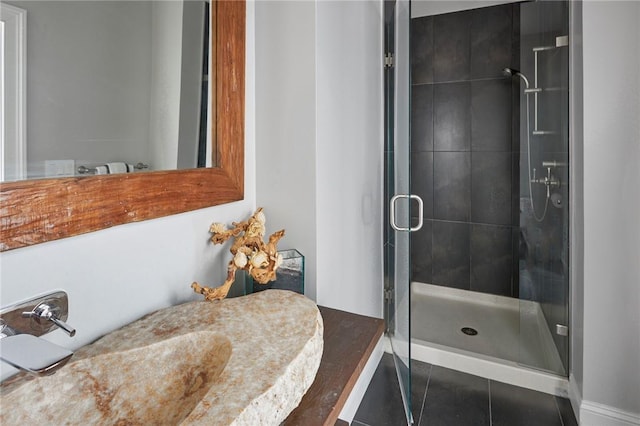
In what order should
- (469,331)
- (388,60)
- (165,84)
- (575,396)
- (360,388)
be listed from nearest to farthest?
(165,84)
(575,396)
(360,388)
(388,60)
(469,331)

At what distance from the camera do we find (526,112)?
93.5 inches

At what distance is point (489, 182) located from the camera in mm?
2811

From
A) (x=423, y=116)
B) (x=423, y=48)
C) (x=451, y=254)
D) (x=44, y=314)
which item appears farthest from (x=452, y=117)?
(x=44, y=314)

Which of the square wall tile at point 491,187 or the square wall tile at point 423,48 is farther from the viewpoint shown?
the square wall tile at point 423,48

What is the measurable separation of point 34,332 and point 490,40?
3202 millimetres

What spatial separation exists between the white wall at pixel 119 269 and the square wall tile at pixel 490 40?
256 centimetres

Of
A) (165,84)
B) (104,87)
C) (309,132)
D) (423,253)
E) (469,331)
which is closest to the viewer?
(104,87)

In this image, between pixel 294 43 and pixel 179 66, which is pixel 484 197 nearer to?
pixel 294 43

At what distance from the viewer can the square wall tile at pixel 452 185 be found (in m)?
2.89

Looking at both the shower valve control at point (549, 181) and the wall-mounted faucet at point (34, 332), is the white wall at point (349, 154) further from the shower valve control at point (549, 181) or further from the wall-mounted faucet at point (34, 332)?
the shower valve control at point (549, 181)

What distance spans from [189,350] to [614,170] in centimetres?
176

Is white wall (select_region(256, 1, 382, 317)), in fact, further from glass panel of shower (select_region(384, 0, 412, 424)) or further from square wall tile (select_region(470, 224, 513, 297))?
square wall tile (select_region(470, 224, 513, 297))

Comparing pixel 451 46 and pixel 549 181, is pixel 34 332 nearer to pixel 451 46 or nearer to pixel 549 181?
pixel 549 181

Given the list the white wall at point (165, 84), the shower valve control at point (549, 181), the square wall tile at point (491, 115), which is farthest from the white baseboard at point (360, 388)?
the square wall tile at point (491, 115)
